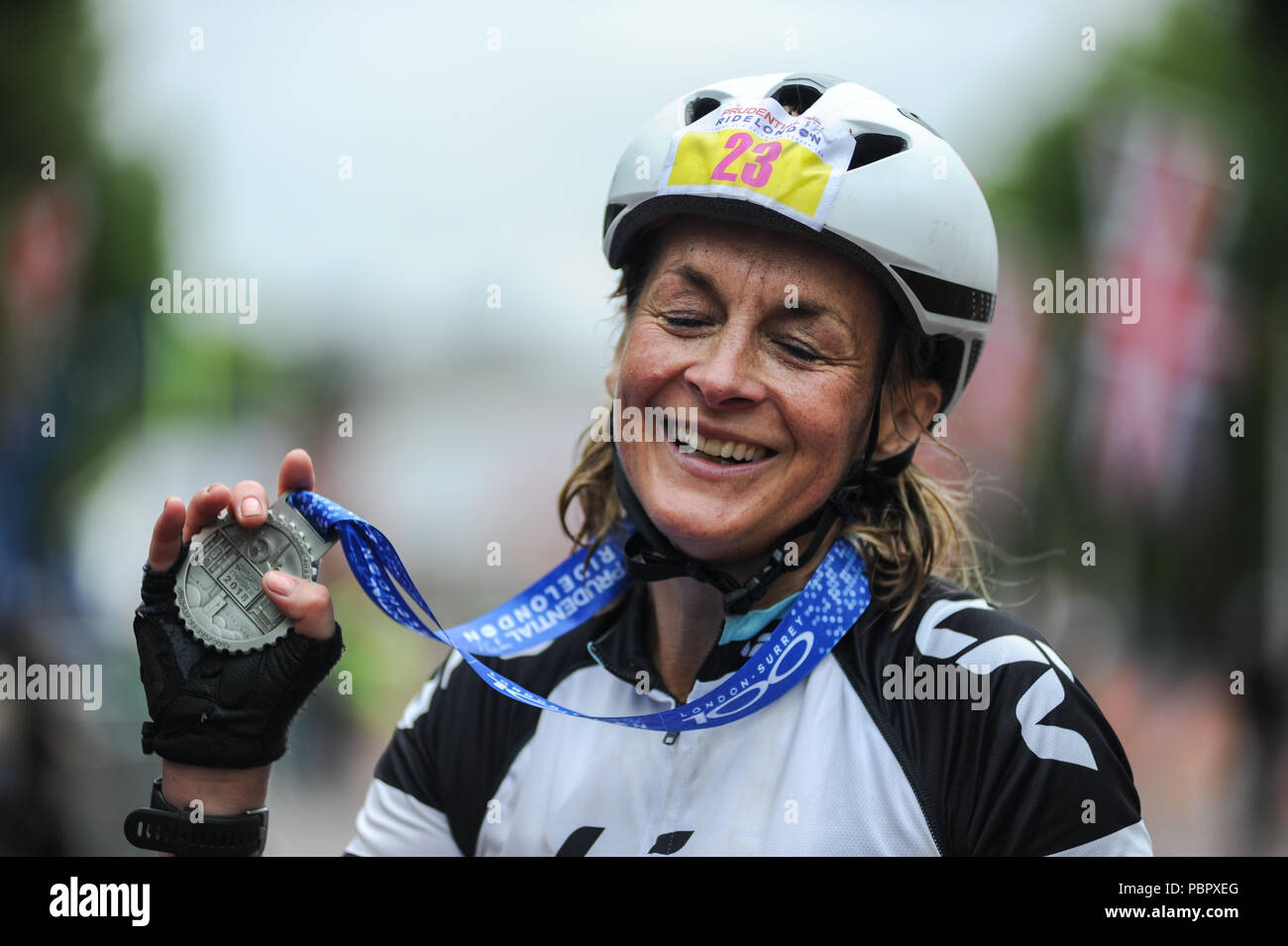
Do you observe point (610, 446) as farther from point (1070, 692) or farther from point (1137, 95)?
point (1137, 95)

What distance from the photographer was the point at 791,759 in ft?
10.0

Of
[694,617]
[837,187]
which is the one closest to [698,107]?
[837,187]

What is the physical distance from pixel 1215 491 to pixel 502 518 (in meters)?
19.1

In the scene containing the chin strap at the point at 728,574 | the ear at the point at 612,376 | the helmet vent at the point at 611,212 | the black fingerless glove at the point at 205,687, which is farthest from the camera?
the ear at the point at 612,376

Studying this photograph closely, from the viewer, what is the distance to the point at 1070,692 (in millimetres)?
2924

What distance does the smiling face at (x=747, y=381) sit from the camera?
317 centimetres

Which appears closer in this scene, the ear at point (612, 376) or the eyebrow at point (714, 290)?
the eyebrow at point (714, 290)

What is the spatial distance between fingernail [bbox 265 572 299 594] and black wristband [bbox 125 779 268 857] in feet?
1.95

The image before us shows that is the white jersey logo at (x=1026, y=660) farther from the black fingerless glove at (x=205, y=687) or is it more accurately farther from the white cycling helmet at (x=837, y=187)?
the black fingerless glove at (x=205, y=687)

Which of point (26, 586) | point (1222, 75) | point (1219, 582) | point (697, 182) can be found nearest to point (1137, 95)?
point (1222, 75)

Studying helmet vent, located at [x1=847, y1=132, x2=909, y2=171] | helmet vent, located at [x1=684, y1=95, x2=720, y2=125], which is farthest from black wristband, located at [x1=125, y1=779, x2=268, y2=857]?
helmet vent, located at [x1=847, y1=132, x2=909, y2=171]

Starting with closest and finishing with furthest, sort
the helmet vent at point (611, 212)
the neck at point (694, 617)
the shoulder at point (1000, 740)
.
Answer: the shoulder at point (1000, 740)
the neck at point (694, 617)
the helmet vent at point (611, 212)

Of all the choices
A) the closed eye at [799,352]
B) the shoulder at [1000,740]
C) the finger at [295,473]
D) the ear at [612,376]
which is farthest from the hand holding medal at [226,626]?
the shoulder at [1000,740]

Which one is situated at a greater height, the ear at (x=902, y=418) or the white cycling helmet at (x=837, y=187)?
the white cycling helmet at (x=837, y=187)
